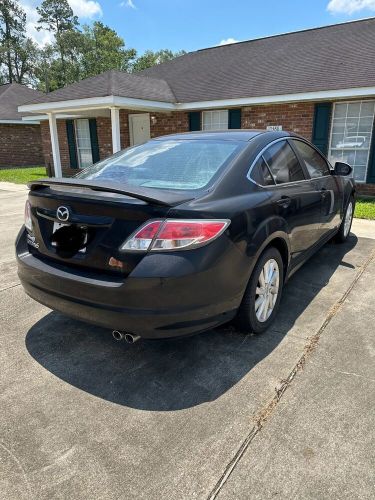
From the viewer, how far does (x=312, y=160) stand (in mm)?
4105

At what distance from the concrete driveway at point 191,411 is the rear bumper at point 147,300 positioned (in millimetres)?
435

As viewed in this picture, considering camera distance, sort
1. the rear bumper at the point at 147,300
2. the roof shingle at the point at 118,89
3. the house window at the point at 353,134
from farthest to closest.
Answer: the roof shingle at the point at 118,89, the house window at the point at 353,134, the rear bumper at the point at 147,300

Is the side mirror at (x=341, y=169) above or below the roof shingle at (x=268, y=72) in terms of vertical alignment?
below

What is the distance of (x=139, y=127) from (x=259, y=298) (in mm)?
12918

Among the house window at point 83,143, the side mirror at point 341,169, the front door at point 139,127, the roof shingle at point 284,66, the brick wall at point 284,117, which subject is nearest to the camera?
the side mirror at point 341,169

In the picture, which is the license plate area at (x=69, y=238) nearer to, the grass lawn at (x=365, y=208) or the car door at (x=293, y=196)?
the car door at (x=293, y=196)

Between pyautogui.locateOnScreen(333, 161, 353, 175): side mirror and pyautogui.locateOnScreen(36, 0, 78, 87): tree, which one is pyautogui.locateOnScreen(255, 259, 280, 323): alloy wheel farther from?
pyautogui.locateOnScreen(36, 0, 78, 87): tree

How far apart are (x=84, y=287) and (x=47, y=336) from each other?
1.04 m

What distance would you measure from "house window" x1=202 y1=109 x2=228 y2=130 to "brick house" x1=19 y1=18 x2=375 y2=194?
0.03m

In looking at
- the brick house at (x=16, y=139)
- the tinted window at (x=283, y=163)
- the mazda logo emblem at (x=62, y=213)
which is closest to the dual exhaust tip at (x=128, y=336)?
the mazda logo emblem at (x=62, y=213)

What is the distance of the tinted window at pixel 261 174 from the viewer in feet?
9.38

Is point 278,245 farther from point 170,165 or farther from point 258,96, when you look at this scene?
point 258,96

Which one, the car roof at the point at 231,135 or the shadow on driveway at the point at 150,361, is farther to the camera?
the car roof at the point at 231,135

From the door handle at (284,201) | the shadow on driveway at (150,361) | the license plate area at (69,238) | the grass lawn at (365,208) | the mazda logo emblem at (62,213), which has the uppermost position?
the mazda logo emblem at (62,213)
